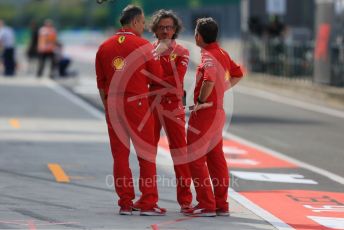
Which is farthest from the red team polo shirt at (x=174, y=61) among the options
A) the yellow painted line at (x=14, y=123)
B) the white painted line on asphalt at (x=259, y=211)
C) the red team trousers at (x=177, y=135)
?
the yellow painted line at (x=14, y=123)

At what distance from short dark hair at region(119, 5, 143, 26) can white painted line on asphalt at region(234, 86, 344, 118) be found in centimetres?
1516

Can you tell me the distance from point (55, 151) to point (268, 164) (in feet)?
10.2

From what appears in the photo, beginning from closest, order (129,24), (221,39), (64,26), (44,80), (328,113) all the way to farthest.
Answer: (129,24) → (328,113) → (44,80) → (221,39) → (64,26)

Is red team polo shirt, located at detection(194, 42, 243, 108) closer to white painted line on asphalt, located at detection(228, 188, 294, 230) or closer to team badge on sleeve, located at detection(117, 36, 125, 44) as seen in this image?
team badge on sleeve, located at detection(117, 36, 125, 44)

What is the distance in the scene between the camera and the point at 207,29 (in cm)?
1205

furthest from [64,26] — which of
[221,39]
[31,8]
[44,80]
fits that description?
[44,80]

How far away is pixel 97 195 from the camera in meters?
13.5

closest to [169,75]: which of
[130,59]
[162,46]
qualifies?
[162,46]

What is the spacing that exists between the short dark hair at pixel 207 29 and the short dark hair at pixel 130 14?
1.89ft

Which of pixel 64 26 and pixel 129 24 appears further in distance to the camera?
pixel 64 26

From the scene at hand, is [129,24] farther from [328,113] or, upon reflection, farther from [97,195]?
[328,113]

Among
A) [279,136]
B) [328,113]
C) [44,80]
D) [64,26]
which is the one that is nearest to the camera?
[279,136]

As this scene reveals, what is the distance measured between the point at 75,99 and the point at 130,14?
1932cm

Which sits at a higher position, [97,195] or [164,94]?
[164,94]
